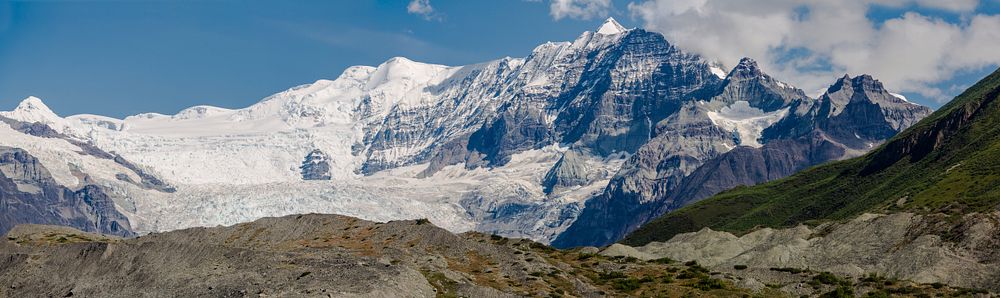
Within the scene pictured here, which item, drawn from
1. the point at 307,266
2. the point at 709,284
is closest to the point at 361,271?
the point at 307,266

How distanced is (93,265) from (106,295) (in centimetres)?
2124

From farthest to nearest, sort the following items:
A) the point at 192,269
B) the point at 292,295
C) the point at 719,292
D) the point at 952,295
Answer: the point at 952,295 → the point at 719,292 → the point at 192,269 → the point at 292,295

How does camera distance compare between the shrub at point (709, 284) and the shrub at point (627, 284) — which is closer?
the shrub at point (627, 284)

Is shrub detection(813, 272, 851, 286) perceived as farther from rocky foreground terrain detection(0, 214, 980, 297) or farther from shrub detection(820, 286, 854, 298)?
shrub detection(820, 286, 854, 298)

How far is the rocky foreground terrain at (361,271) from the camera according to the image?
371 ft

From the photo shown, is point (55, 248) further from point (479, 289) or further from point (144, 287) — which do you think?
point (479, 289)

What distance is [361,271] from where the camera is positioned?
374 feet

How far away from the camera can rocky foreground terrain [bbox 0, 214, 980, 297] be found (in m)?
113

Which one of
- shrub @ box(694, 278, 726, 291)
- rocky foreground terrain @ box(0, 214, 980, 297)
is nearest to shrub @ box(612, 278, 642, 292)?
rocky foreground terrain @ box(0, 214, 980, 297)

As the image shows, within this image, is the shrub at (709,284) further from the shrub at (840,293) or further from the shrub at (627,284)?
the shrub at (840,293)

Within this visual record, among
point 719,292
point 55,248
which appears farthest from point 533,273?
point 55,248

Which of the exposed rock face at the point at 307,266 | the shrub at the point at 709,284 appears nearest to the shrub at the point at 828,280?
the shrub at the point at 709,284

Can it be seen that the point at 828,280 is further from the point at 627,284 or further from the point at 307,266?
the point at 307,266

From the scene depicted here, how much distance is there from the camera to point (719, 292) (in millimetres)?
139375
